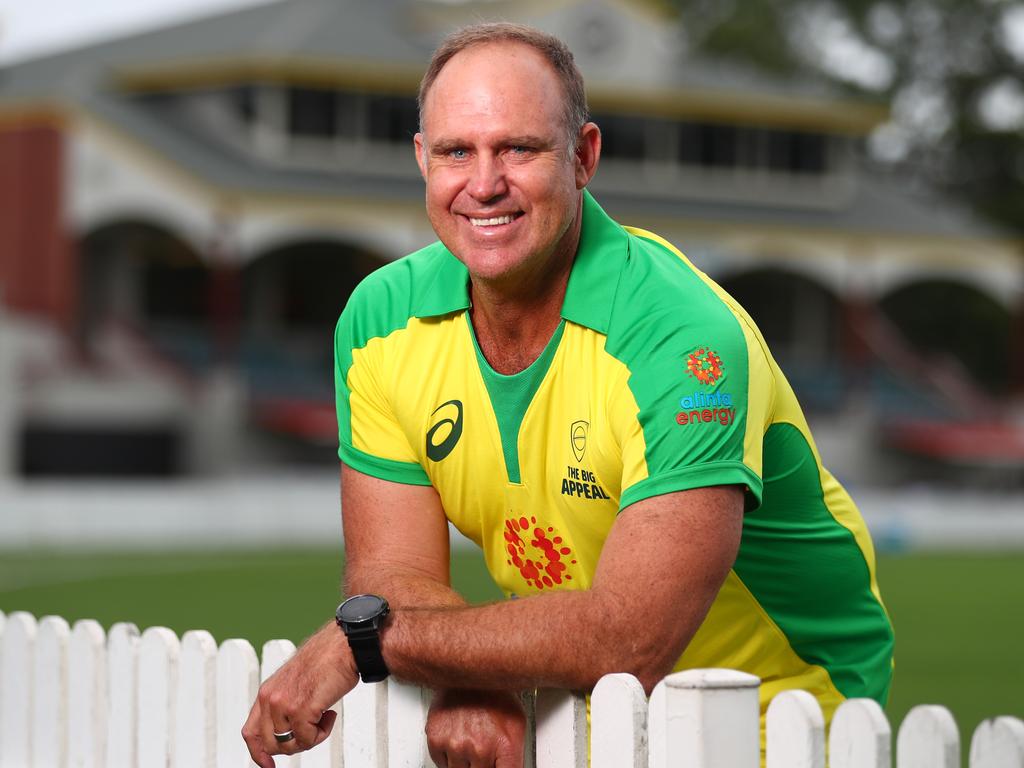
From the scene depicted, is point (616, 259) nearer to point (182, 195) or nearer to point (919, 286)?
point (182, 195)

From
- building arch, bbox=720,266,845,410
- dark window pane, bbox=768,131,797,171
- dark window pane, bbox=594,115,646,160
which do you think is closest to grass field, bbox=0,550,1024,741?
dark window pane, bbox=594,115,646,160

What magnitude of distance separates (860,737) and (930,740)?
121 mm

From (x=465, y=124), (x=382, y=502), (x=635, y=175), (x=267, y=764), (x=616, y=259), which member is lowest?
(x=267, y=764)

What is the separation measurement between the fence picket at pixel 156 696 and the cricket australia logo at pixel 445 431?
976 millimetres

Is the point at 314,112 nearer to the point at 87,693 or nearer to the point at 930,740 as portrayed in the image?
the point at 87,693

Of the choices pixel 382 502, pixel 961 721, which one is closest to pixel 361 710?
pixel 382 502

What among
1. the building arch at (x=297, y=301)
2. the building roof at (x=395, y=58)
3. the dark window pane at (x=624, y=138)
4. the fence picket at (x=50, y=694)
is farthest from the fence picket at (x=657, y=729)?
the dark window pane at (x=624, y=138)

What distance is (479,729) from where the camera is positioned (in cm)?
343

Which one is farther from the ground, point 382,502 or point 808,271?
point 808,271

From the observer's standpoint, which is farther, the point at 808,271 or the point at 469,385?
the point at 808,271

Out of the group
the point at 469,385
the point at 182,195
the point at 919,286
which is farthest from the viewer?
the point at 919,286

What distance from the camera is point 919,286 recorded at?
58.8 m

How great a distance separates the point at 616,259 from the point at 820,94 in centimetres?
4605

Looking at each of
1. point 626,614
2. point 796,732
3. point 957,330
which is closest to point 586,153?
point 626,614
